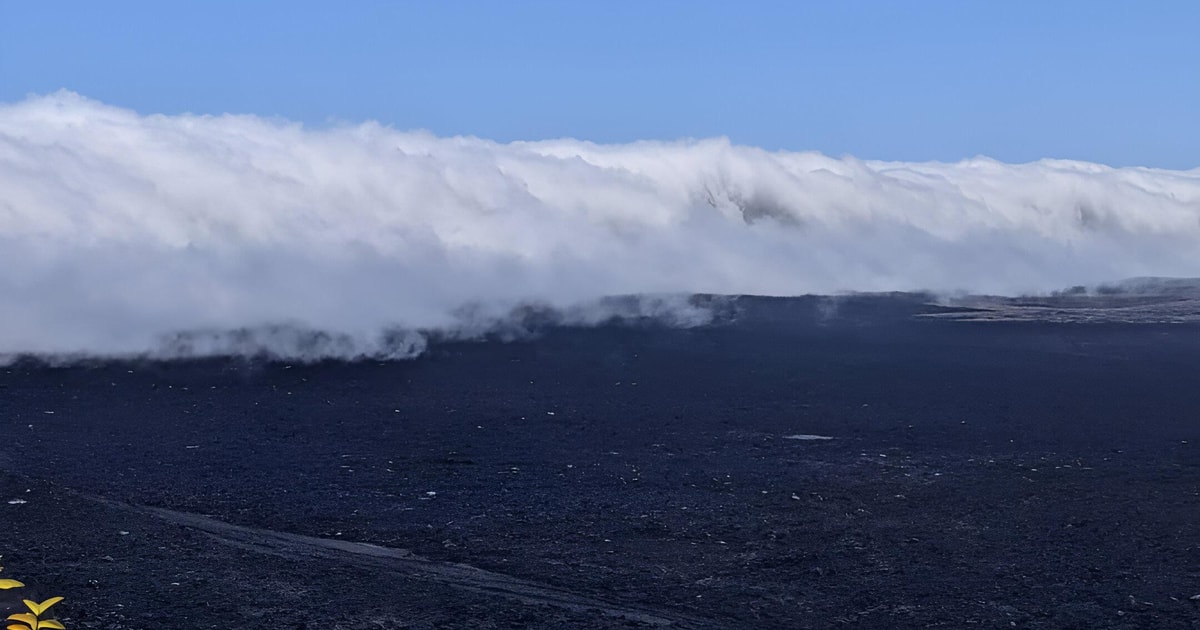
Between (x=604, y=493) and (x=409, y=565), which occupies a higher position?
(x=604, y=493)

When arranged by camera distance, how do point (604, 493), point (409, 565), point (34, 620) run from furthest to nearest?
1. point (604, 493)
2. point (409, 565)
3. point (34, 620)

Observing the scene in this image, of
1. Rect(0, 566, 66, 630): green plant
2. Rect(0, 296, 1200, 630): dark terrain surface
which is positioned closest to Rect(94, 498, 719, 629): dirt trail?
Rect(0, 296, 1200, 630): dark terrain surface

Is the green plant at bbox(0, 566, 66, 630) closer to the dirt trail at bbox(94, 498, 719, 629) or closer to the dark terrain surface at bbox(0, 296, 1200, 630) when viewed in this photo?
the dark terrain surface at bbox(0, 296, 1200, 630)

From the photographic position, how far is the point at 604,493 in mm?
7648

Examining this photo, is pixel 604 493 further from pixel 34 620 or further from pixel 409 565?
pixel 34 620

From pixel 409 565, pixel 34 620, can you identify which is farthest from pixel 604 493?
pixel 34 620

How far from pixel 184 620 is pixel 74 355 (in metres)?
9.19

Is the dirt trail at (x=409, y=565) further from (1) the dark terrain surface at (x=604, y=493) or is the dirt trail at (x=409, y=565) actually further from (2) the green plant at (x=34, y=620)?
(2) the green plant at (x=34, y=620)

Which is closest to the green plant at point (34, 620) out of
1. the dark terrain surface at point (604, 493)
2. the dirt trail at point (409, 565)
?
the dark terrain surface at point (604, 493)

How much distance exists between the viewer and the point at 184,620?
5223mm

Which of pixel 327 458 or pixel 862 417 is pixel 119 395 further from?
pixel 862 417

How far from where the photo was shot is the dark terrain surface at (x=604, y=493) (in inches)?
219

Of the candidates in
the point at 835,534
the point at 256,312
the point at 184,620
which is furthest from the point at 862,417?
the point at 256,312

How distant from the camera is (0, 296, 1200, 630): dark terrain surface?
5559 millimetres
